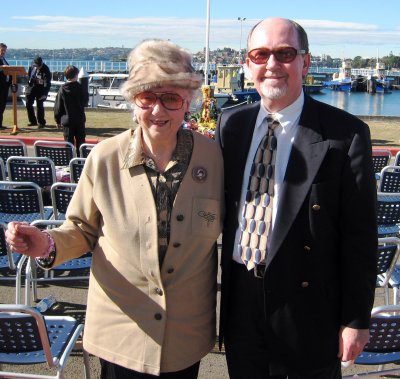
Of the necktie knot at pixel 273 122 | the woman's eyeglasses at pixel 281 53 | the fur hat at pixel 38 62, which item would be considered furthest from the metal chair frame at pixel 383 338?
the fur hat at pixel 38 62

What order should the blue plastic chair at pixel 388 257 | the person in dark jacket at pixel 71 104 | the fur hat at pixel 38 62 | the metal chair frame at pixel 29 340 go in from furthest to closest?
the fur hat at pixel 38 62 → the person in dark jacket at pixel 71 104 → the blue plastic chair at pixel 388 257 → the metal chair frame at pixel 29 340

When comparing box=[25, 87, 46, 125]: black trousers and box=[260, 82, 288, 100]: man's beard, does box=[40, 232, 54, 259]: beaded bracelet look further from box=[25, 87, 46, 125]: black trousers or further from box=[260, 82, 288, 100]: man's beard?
box=[25, 87, 46, 125]: black trousers

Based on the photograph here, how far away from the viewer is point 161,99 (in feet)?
6.37

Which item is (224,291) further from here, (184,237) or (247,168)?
(247,168)

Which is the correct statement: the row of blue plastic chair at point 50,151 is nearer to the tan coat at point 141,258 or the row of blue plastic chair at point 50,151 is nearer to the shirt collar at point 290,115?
the tan coat at point 141,258

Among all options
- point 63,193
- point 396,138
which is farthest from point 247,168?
point 396,138

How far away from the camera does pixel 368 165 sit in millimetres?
1893

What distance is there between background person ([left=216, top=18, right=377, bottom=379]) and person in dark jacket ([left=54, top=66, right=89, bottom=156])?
7.39 m

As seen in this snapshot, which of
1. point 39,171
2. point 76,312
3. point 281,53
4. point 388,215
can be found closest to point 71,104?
point 39,171

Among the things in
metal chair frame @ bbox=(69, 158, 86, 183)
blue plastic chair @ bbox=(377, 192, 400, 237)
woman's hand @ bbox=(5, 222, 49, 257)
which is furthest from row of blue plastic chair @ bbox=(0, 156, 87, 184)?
woman's hand @ bbox=(5, 222, 49, 257)

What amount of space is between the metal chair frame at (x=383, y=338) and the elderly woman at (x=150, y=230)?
0.93 m

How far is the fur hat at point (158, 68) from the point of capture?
191cm

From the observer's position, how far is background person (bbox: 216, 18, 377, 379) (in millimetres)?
1916

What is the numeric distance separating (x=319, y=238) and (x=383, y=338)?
3.24ft
